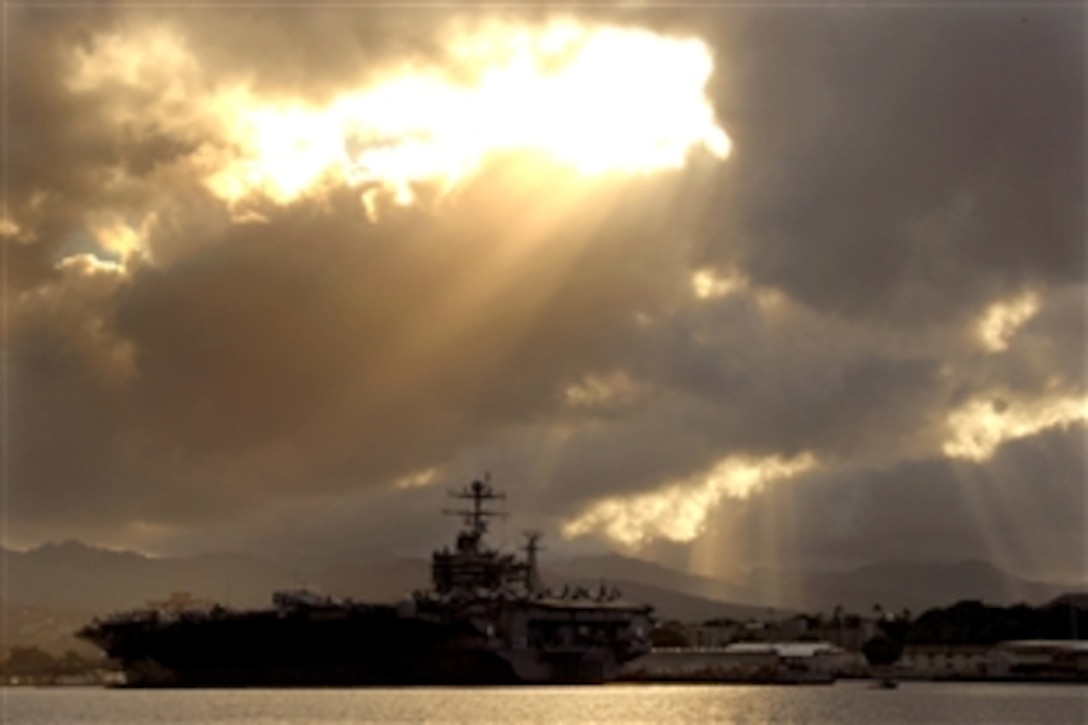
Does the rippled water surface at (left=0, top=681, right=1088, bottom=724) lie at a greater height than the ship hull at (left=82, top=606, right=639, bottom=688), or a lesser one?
lesser

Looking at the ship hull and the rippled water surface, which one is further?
the ship hull

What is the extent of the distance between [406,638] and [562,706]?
1983cm

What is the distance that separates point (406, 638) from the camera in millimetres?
110062

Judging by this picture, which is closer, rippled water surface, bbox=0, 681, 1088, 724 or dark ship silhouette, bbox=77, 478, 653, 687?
rippled water surface, bbox=0, 681, 1088, 724

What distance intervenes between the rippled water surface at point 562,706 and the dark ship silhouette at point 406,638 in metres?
1.34

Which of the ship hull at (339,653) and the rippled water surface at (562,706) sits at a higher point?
the ship hull at (339,653)

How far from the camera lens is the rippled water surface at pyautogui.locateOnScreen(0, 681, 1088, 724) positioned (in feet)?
276

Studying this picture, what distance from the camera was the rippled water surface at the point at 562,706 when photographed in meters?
84.1

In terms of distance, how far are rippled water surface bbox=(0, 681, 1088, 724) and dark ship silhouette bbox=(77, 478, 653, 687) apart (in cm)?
134

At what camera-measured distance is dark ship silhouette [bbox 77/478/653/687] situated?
10900cm

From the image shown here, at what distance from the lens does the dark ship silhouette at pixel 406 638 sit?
109000 millimetres

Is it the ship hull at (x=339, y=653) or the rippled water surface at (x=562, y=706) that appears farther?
the ship hull at (x=339, y=653)

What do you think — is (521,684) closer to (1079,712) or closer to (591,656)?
(591,656)

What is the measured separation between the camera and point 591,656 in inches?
4557
